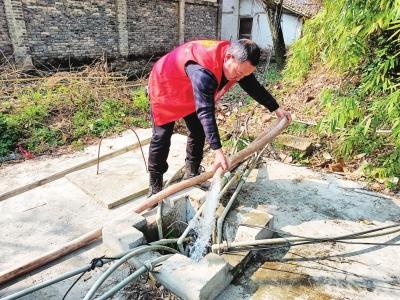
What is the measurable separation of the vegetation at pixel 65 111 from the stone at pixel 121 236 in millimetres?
2768

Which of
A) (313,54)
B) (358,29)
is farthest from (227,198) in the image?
(313,54)

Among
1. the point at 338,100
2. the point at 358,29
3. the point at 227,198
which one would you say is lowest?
the point at 227,198

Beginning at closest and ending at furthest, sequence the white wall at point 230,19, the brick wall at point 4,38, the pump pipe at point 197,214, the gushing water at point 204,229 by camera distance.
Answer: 1. the pump pipe at point 197,214
2. the gushing water at point 204,229
3. the brick wall at point 4,38
4. the white wall at point 230,19

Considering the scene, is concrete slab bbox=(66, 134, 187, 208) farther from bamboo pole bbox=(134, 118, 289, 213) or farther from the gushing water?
the gushing water

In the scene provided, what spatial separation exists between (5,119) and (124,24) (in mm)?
7790

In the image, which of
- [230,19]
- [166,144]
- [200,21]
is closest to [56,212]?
[166,144]

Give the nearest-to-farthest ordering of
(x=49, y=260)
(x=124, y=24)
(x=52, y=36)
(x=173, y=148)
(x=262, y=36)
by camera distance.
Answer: (x=49, y=260)
(x=173, y=148)
(x=52, y=36)
(x=124, y=24)
(x=262, y=36)

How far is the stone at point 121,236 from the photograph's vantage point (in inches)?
93.1

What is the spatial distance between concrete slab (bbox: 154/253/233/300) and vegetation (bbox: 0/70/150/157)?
3.38 meters

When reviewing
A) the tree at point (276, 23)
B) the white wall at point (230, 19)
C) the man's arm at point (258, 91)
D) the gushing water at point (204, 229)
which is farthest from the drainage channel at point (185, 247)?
the white wall at point (230, 19)

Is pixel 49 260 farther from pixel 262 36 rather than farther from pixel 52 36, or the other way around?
pixel 262 36

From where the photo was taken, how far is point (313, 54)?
19.1 feet

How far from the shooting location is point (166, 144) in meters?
3.01

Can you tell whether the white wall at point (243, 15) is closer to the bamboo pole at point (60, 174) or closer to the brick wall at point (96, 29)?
the brick wall at point (96, 29)
